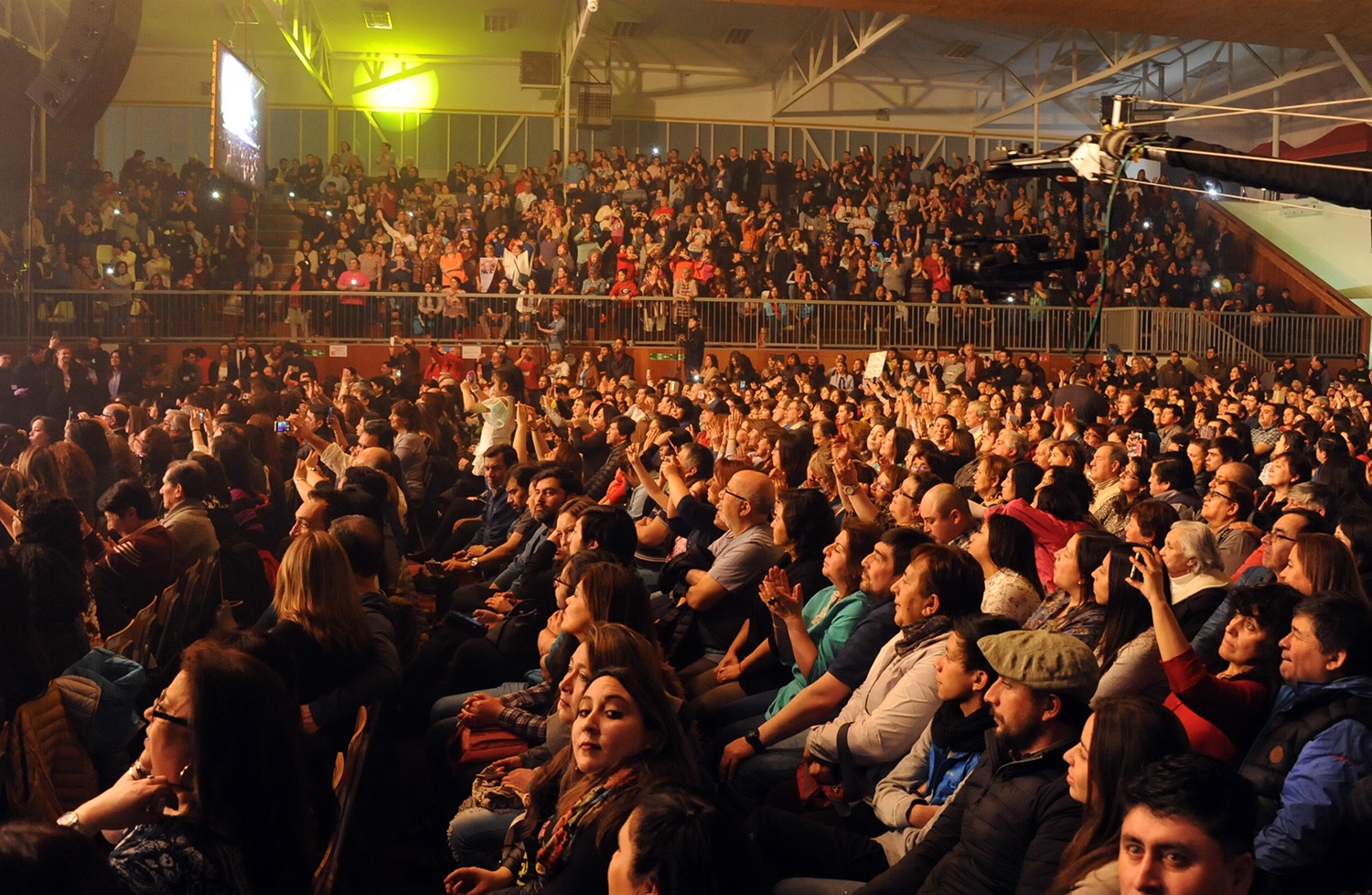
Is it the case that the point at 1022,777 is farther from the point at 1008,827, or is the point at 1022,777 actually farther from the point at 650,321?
the point at 650,321

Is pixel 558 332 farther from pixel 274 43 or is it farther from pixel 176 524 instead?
pixel 176 524

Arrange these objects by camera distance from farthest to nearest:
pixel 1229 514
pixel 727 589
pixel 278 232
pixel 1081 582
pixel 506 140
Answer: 1. pixel 506 140
2. pixel 278 232
3. pixel 1229 514
4. pixel 727 589
5. pixel 1081 582

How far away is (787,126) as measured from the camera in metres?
26.4

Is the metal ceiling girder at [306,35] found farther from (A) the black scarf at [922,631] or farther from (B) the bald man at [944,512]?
(A) the black scarf at [922,631]

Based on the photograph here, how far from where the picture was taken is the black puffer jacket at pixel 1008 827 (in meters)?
2.67

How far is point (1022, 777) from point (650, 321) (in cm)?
1690

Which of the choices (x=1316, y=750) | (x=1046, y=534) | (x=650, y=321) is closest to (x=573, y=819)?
(x=1316, y=750)

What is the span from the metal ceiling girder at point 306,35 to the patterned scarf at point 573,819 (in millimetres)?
16130

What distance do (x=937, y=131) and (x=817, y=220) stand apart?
5.65 metres

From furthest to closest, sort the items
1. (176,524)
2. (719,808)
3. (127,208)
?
1. (127,208)
2. (176,524)
3. (719,808)

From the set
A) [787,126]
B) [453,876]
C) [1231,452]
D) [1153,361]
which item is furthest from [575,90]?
[453,876]

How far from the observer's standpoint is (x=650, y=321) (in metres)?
19.4

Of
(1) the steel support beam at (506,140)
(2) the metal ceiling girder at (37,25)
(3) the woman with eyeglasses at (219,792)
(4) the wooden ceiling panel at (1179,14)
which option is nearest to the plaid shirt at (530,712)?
(3) the woman with eyeglasses at (219,792)

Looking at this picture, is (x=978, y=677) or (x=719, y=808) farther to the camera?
(x=978, y=677)
